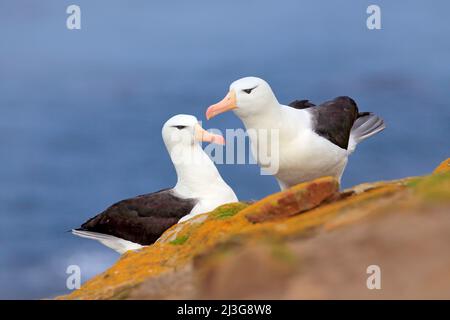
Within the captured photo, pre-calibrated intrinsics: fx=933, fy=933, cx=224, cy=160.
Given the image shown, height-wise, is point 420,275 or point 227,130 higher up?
point 227,130

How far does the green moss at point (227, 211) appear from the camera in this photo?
11508mm

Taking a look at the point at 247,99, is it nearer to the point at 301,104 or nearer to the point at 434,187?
the point at 301,104

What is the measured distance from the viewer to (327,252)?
847cm

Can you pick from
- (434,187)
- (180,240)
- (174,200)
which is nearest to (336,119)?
(174,200)

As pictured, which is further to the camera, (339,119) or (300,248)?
(339,119)

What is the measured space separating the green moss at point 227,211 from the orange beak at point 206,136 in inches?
114

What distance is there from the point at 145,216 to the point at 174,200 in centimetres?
52

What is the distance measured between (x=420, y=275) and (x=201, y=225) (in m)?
4.02

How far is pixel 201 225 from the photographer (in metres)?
11.5

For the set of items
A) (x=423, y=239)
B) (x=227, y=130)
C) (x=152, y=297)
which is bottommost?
(x=152, y=297)
